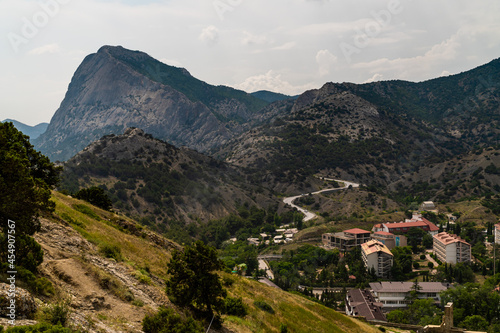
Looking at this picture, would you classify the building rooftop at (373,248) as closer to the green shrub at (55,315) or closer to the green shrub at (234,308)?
the green shrub at (234,308)

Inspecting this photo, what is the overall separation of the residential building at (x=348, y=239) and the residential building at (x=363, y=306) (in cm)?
3443

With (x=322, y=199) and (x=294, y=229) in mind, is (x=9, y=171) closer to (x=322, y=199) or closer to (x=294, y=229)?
(x=294, y=229)

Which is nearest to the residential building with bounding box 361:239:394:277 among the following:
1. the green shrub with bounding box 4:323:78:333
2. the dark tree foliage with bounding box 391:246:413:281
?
the dark tree foliage with bounding box 391:246:413:281

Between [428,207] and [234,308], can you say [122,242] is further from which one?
[428,207]

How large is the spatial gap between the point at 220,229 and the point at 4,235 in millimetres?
122425

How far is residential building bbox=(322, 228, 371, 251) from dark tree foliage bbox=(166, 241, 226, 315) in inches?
3824

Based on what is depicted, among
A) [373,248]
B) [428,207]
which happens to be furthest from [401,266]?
[428,207]

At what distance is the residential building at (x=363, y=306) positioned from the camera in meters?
60.6

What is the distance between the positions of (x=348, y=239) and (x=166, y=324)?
338 ft

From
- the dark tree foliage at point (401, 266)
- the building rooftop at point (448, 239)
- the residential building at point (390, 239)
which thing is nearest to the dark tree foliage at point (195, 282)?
the dark tree foliage at point (401, 266)

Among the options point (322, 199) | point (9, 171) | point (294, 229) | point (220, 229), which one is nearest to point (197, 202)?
point (220, 229)

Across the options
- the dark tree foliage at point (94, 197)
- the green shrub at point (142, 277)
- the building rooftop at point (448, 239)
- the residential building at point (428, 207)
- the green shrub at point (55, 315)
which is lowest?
the building rooftop at point (448, 239)

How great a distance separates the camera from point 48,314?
38.2ft

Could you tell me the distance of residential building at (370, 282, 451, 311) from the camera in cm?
7417
